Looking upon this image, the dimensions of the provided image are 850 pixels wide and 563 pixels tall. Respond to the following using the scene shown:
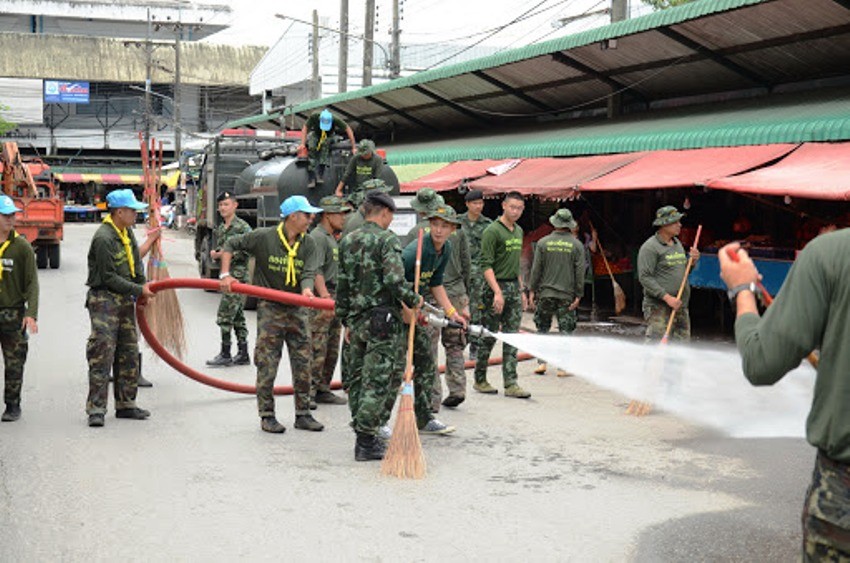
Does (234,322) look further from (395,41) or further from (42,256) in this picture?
(395,41)

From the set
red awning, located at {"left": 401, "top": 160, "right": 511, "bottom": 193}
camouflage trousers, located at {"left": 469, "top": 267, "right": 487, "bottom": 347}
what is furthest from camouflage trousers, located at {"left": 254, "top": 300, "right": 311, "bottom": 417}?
red awning, located at {"left": 401, "top": 160, "right": 511, "bottom": 193}

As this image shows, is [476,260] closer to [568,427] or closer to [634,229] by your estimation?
[568,427]

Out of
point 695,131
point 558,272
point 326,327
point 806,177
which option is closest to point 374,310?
point 326,327

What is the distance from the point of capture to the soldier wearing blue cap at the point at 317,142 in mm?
17422

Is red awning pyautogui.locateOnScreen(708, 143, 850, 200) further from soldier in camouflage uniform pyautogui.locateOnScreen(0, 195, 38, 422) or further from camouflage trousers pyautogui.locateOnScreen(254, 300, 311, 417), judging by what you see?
soldier in camouflage uniform pyautogui.locateOnScreen(0, 195, 38, 422)

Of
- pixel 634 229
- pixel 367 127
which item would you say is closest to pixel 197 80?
pixel 367 127

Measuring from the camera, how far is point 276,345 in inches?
346

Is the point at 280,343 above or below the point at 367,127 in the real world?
below

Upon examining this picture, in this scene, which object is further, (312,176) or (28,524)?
(312,176)

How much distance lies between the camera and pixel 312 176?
17547 millimetres

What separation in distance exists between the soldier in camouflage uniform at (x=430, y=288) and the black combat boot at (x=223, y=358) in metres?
4.11

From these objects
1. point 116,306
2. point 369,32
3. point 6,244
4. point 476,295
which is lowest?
point 476,295

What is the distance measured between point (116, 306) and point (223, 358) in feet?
11.5

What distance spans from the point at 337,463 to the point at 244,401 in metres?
2.70
